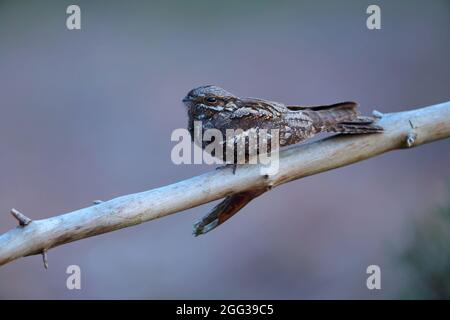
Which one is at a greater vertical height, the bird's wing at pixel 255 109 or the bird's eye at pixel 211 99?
the bird's eye at pixel 211 99

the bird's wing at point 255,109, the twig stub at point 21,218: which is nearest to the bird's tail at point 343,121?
the bird's wing at point 255,109

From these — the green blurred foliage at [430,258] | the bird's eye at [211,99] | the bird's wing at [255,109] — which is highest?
the bird's eye at [211,99]

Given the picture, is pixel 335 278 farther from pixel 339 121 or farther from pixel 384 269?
pixel 339 121

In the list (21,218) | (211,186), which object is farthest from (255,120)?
(21,218)

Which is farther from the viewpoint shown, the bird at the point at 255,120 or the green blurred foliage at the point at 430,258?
the green blurred foliage at the point at 430,258

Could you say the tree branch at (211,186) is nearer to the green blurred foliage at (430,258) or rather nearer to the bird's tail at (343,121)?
the bird's tail at (343,121)

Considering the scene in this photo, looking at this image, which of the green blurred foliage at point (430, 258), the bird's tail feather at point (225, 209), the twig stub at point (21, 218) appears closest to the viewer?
the twig stub at point (21, 218)

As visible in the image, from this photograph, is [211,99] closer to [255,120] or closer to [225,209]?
[255,120]
